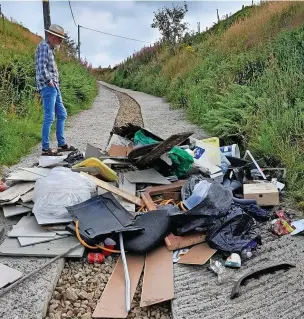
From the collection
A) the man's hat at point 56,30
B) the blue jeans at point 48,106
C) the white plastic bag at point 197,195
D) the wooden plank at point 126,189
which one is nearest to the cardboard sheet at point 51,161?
the blue jeans at point 48,106

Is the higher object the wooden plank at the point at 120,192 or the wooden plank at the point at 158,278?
the wooden plank at the point at 120,192

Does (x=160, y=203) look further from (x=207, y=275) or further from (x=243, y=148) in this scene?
(x=243, y=148)

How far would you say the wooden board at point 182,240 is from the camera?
3.89m

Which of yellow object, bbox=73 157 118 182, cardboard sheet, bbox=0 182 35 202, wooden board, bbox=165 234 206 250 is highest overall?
yellow object, bbox=73 157 118 182

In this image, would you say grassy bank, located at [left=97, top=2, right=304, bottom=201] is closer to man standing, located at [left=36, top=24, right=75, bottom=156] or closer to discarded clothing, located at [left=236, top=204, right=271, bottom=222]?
discarded clothing, located at [left=236, top=204, right=271, bottom=222]

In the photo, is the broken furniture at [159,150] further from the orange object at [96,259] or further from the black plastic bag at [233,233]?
the orange object at [96,259]

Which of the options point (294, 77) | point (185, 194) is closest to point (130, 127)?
point (185, 194)

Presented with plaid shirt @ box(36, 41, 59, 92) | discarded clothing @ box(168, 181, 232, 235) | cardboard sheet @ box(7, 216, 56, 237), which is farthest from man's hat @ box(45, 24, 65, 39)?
discarded clothing @ box(168, 181, 232, 235)

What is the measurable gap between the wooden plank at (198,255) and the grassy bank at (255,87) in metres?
1.54

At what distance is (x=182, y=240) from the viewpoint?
3941 mm

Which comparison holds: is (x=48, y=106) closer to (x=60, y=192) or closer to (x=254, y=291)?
(x=60, y=192)

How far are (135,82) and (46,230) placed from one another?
19.3m

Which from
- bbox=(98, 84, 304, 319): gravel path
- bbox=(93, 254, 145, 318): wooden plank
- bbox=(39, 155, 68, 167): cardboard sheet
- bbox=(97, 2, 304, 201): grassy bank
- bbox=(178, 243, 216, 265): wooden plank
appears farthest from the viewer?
bbox=(97, 2, 304, 201): grassy bank

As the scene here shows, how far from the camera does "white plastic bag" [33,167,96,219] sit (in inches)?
168
